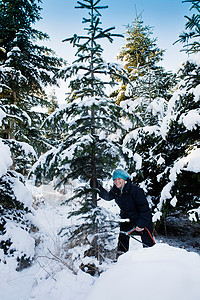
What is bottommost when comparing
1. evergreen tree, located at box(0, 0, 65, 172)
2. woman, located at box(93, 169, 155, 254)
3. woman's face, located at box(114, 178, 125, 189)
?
woman, located at box(93, 169, 155, 254)

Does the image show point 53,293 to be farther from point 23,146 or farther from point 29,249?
point 23,146

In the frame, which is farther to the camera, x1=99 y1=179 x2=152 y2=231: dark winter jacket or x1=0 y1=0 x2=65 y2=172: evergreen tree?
x1=0 y1=0 x2=65 y2=172: evergreen tree

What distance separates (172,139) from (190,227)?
4258 mm

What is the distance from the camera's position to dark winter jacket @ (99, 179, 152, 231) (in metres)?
3.39

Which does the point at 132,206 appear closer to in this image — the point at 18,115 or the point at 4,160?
the point at 4,160

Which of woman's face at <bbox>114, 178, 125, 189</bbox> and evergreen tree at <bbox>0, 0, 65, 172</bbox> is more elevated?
evergreen tree at <bbox>0, 0, 65, 172</bbox>

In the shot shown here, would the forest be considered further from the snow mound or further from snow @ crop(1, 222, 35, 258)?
the snow mound

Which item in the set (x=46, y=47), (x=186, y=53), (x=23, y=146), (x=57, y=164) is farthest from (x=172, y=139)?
(x=46, y=47)

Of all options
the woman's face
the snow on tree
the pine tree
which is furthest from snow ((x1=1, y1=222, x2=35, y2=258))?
the pine tree

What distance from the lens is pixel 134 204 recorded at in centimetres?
362

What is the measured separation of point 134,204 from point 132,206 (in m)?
0.06

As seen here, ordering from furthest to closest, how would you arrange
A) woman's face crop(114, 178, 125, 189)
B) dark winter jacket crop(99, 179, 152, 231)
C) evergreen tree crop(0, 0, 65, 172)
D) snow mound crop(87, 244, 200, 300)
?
evergreen tree crop(0, 0, 65, 172)
woman's face crop(114, 178, 125, 189)
dark winter jacket crop(99, 179, 152, 231)
snow mound crop(87, 244, 200, 300)

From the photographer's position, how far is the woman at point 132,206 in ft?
11.1

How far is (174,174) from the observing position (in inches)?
163
